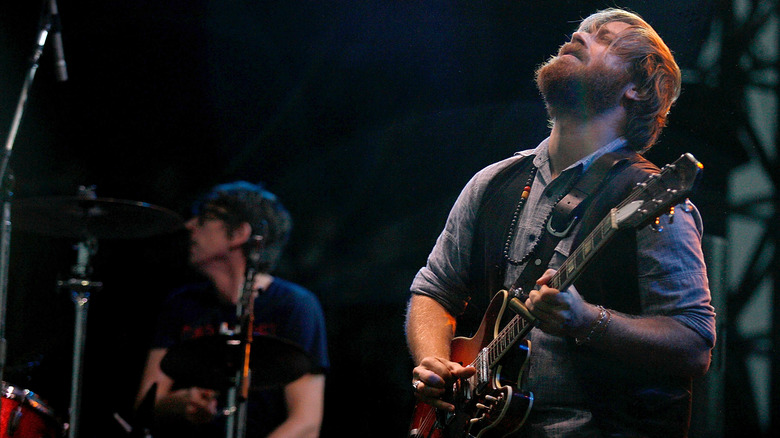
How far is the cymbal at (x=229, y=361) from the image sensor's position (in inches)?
108

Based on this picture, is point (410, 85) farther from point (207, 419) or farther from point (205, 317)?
point (207, 419)

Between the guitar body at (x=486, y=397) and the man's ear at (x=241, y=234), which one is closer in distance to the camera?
the guitar body at (x=486, y=397)

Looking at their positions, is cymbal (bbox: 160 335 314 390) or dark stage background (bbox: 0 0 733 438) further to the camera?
dark stage background (bbox: 0 0 733 438)

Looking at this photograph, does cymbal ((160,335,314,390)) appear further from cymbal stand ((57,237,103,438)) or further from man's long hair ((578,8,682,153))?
man's long hair ((578,8,682,153))

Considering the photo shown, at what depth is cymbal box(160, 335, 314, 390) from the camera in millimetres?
2756

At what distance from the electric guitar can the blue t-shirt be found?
57.3 inches

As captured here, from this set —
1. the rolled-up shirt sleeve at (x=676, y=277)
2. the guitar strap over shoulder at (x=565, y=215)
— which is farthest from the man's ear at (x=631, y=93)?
the rolled-up shirt sleeve at (x=676, y=277)

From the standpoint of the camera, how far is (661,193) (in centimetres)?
149

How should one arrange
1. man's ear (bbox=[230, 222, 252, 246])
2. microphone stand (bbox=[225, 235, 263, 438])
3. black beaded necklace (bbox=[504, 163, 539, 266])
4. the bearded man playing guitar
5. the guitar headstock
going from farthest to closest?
man's ear (bbox=[230, 222, 252, 246]) → microphone stand (bbox=[225, 235, 263, 438]) → black beaded necklace (bbox=[504, 163, 539, 266]) → the bearded man playing guitar → the guitar headstock

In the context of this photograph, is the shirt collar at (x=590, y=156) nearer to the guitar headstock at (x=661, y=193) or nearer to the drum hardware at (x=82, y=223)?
the guitar headstock at (x=661, y=193)

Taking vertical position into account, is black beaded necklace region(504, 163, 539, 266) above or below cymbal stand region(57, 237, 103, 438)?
above

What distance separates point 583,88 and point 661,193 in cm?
73

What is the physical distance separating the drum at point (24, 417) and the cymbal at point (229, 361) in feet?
1.99

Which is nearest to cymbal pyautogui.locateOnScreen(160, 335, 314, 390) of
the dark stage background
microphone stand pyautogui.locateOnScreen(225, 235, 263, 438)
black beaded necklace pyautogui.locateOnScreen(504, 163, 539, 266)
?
microphone stand pyautogui.locateOnScreen(225, 235, 263, 438)
